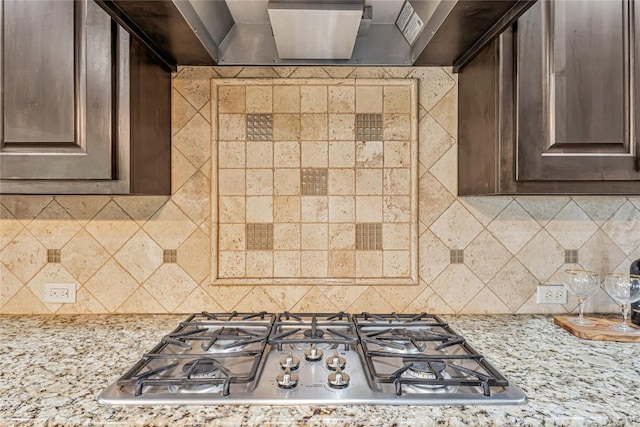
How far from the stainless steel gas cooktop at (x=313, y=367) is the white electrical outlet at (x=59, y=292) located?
568 mm

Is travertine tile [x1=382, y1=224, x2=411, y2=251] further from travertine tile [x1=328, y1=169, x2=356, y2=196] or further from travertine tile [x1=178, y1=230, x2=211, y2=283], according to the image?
travertine tile [x1=178, y1=230, x2=211, y2=283]

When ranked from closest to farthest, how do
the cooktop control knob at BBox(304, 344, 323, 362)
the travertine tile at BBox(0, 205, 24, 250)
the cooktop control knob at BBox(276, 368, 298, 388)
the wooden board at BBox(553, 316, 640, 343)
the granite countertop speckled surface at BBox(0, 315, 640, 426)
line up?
the granite countertop speckled surface at BBox(0, 315, 640, 426) → the cooktop control knob at BBox(276, 368, 298, 388) → the cooktop control knob at BBox(304, 344, 323, 362) → the wooden board at BBox(553, 316, 640, 343) → the travertine tile at BBox(0, 205, 24, 250)

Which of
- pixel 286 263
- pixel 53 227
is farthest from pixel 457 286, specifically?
pixel 53 227

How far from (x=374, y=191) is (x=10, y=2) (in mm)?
1328

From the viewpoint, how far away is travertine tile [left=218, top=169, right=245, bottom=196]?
5.06 ft

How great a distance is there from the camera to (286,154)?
5.07 ft

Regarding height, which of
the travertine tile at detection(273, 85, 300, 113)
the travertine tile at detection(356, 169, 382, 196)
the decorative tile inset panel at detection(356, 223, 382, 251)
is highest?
the travertine tile at detection(273, 85, 300, 113)

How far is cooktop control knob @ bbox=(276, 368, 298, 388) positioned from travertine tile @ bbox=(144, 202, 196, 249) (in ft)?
2.66

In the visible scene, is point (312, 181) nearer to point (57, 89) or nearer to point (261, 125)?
point (261, 125)

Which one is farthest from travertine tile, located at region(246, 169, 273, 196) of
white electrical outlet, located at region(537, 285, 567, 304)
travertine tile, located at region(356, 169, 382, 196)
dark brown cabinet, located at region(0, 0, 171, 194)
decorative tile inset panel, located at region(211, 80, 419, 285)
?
white electrical outlet, located at region(537, 285, 567, 304)

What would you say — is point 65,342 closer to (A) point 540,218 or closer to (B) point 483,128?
(B) point 483,128

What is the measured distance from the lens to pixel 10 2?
3.83 feet

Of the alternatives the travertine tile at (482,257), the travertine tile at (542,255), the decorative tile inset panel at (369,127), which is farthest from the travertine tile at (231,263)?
the travertine tile at (542,255)

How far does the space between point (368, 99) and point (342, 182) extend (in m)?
0.35
